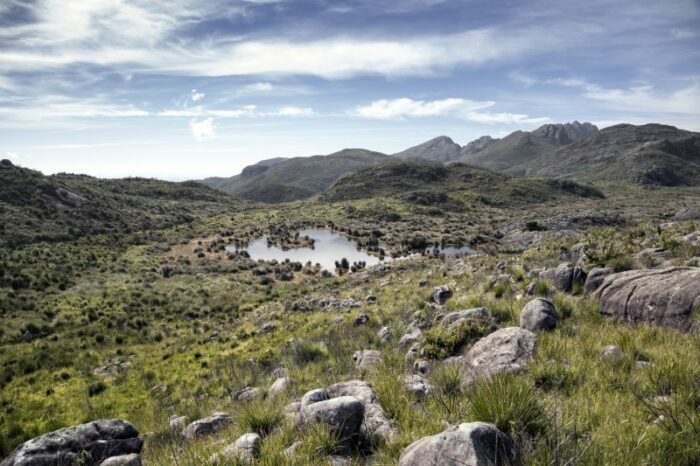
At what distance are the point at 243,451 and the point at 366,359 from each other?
5371mm

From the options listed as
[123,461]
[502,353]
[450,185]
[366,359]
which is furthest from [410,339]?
[450,185]

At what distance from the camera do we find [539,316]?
28.3 ft

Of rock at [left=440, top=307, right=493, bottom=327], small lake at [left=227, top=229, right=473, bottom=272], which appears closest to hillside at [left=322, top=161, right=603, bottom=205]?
small lake at [left=227, top=229, right=473, bottom=272]

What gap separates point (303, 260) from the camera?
52250mm

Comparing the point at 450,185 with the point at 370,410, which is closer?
the point at 370,410

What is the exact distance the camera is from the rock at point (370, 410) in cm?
493

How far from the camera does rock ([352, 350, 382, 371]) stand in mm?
9094

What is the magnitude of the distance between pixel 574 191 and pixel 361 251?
4546 inches

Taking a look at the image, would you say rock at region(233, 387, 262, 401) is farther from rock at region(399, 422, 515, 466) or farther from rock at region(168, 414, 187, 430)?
rock at region(399, 422, 515, 466)

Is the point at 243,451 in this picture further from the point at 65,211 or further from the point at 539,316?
the point at 65,211

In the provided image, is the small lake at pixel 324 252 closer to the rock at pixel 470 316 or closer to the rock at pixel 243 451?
Result: the rock at pixel 470 316

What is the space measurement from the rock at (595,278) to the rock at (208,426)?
10349mm

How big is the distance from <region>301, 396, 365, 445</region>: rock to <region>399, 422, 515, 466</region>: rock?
1.48m

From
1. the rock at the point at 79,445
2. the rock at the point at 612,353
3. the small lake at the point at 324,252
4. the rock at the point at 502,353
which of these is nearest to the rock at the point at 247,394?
the rock at the point at 79,445
